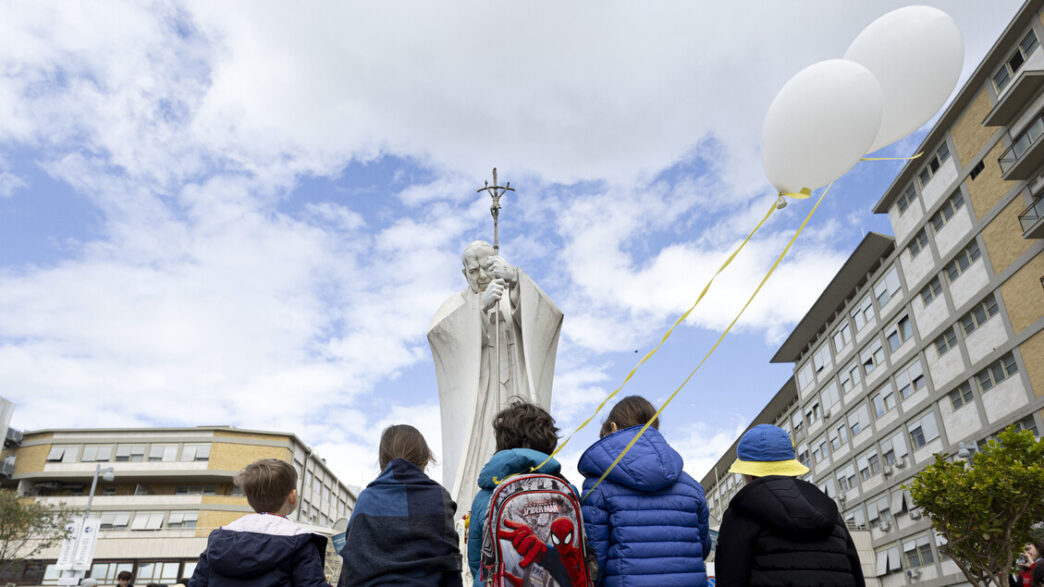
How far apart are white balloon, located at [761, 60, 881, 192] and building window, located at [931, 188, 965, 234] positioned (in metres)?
30.6

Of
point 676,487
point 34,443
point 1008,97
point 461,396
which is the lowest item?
point 676,487

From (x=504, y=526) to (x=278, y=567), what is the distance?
0.87 metres

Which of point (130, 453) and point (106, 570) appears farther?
point (130, 453)

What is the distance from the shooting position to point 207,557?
2777mm

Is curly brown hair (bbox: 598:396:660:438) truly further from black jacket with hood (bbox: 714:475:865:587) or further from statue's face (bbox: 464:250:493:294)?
statue's face (bbox: 464:250:493:294)

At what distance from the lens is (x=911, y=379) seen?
33781 mm

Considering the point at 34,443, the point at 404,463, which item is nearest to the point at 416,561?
the point at 404,463

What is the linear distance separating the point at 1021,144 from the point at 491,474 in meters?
28.9

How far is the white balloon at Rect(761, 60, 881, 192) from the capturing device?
11.8 feet

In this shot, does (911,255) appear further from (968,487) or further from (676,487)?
(676,487)

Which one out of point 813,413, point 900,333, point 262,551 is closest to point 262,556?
point 262,551

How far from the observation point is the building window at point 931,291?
31.7 metres

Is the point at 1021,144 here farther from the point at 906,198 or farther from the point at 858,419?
the point at 858,419

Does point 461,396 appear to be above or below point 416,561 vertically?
above
